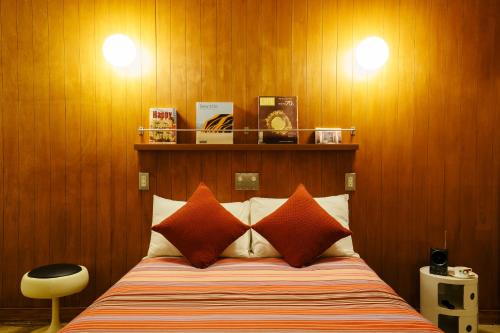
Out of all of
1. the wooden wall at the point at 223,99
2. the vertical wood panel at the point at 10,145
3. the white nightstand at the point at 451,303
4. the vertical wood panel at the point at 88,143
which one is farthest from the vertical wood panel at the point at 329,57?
the vertical wood panel at the point at 10,145

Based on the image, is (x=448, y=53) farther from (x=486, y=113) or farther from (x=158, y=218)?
(x=158, y=218)

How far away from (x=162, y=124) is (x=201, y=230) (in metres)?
0.85

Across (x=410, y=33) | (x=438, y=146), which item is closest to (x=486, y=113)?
(x=438, y=146)

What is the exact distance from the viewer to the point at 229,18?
2807 millimetres

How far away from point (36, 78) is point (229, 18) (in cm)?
150

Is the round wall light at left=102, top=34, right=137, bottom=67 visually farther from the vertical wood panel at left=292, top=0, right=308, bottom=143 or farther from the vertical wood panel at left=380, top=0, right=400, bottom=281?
the vertical wood panel at left=380, top=0, right=400, bottom=281

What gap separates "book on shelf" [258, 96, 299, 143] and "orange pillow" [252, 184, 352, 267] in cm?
49

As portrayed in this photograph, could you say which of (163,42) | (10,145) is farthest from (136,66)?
(10,145)

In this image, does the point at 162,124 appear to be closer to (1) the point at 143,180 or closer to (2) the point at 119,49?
(1) the point at 143,180

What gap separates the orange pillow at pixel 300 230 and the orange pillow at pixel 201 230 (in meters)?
0.18

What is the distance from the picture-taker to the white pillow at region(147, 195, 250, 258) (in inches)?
97.0

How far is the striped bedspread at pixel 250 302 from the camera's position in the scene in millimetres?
1484

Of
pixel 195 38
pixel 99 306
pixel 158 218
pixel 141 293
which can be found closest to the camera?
pixel 99 306

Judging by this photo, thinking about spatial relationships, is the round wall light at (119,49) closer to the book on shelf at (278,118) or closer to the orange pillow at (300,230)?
the book on shelf at (278,118)
